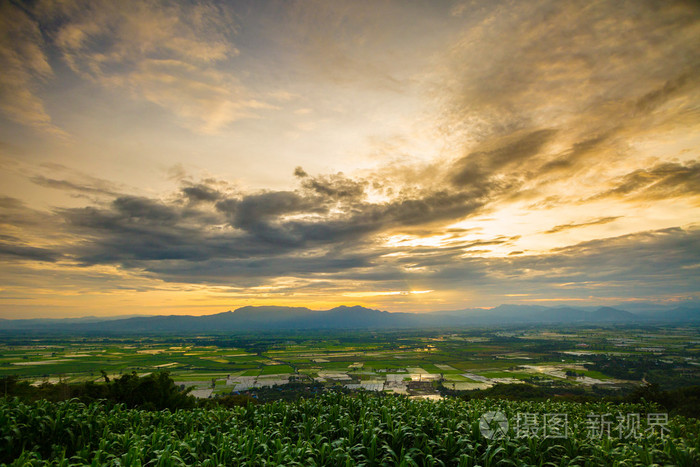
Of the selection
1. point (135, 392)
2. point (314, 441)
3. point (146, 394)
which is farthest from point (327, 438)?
point (135, 392)

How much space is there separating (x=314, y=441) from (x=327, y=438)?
92cm

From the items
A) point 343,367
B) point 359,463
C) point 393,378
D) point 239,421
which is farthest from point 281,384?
point 359,463

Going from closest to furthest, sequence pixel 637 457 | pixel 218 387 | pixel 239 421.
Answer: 1. pixel 637 457
2. pixel 239 421
3. pixel 218 387

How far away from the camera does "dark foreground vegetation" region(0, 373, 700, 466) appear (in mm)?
6680

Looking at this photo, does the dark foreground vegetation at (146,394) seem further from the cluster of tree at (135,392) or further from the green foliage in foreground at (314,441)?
the green foliage in foreground at (314,441)

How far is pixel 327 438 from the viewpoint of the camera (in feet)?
26.2

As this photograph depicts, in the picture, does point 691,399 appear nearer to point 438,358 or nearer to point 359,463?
point 359,463

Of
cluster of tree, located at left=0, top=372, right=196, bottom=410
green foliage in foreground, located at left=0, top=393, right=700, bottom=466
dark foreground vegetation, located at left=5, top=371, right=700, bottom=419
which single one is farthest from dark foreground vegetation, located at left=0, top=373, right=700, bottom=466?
cluster of tree, located at left=0, top=372, right=196, bottom=410

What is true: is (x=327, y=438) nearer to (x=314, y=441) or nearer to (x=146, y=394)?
(x=314, y=441)

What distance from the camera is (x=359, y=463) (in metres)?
6.71

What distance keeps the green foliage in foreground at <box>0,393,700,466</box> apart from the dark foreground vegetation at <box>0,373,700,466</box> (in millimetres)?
29

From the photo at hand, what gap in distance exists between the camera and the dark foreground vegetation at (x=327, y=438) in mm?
6680

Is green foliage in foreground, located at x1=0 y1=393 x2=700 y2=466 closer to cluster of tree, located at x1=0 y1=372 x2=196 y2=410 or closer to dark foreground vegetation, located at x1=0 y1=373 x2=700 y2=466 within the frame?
dark foreground vegetation, located at x1=0 y1=373 x2=700 y2=466

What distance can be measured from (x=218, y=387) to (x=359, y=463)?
2088 inches
